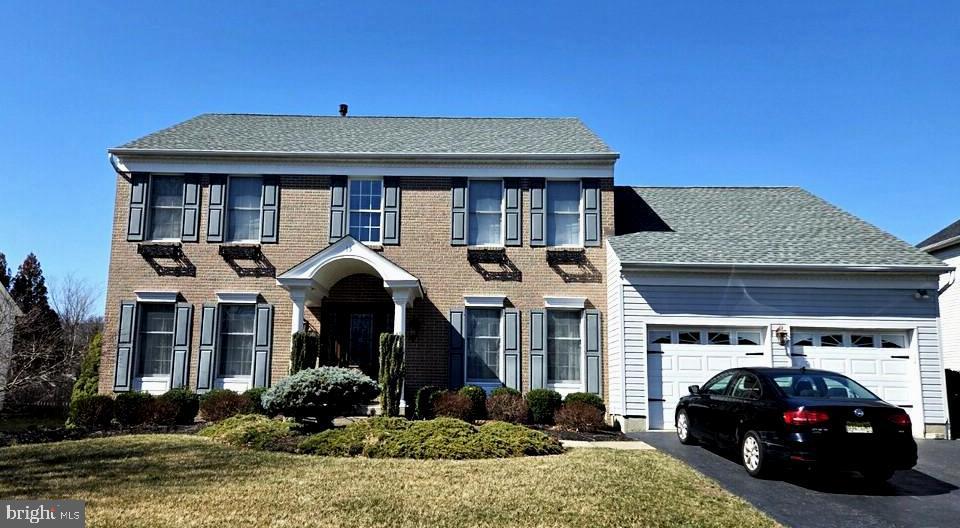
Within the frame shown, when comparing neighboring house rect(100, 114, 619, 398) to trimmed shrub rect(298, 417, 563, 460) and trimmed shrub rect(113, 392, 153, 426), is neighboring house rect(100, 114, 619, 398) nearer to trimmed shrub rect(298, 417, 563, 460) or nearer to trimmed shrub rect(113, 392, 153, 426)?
trimmed shrub rect(113, 392, 153, 426)

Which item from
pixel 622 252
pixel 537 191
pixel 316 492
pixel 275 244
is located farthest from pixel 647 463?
pixel 275 244

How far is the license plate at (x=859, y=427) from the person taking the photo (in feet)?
24.7

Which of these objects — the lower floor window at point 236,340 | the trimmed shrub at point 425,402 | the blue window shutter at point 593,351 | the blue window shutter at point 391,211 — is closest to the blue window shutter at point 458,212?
the blue window shutter at point 391,211

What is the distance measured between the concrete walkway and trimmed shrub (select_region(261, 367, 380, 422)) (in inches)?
152

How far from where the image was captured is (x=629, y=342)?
13.4 m

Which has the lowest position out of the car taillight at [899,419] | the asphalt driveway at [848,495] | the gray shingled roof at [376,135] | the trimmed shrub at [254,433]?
the asphalt driveway at [848,495]

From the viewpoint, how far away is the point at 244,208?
619 inches

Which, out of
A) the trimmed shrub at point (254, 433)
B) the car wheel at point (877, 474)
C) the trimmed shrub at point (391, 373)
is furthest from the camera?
the trimmed shrub at point (391, 373)

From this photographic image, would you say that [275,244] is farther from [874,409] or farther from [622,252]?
[874,409]

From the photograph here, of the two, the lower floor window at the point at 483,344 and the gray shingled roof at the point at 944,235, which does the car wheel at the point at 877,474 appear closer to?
the lower floor window at the point at 483,344

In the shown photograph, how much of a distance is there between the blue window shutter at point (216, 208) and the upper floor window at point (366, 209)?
304cm

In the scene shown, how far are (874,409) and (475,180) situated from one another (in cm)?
1023

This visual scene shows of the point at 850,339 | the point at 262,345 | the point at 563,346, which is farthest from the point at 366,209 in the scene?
the point at 850,339

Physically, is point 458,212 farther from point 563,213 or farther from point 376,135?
point 376,135
